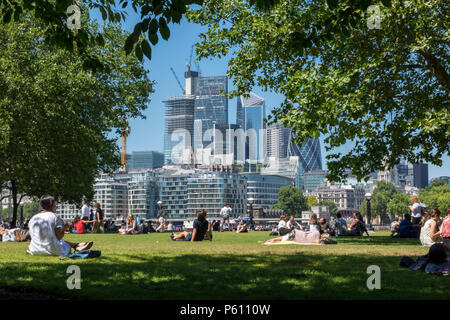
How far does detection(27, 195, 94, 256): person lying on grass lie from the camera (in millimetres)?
12303

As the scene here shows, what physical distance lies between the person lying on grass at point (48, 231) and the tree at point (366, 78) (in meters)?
9.71

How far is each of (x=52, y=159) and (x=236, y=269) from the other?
29216 millimetres

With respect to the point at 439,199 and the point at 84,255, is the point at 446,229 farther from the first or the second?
the point at 439,199

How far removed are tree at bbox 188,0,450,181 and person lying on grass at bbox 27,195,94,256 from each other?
9.71 meters

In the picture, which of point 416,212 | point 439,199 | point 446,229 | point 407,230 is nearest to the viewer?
point 446,229

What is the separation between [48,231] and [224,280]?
5.36m

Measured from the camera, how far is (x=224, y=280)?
8711 millimetres

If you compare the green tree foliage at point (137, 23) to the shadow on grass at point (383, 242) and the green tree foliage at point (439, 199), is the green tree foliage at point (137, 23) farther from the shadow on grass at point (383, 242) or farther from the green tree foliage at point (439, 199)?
the green tree foliage at point (439, 199)

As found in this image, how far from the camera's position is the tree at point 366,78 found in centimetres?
2044

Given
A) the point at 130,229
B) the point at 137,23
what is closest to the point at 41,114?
the point at 130,229

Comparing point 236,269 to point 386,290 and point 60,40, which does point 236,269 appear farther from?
point 60,40

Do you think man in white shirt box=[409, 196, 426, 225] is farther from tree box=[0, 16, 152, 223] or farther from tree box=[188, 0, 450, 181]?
tree box=[0, 16, 152, 223]
